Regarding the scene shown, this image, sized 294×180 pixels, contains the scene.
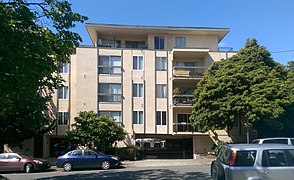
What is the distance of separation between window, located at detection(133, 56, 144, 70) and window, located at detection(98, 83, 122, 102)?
106 inches

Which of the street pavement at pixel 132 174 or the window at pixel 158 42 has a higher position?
the window at pixel 158 42

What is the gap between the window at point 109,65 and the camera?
3472cm

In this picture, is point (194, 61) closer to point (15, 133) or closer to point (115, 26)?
point (115, 26)

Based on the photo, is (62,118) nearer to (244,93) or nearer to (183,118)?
(183,118)

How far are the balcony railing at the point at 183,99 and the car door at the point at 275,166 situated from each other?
24.9 metres

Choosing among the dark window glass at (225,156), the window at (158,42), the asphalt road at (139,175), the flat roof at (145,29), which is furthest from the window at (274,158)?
the window at (158,42)

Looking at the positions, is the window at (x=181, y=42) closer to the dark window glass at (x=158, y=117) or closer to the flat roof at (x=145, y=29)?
the flat roof at (x=145, y=29)

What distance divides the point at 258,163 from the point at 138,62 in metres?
26.7

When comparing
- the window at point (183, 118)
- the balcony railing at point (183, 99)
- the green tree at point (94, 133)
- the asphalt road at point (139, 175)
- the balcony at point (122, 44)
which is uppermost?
the balcony at point (122, 44)

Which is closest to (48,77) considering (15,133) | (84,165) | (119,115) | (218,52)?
(84,165)

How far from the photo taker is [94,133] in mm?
29359

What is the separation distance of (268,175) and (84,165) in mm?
15957

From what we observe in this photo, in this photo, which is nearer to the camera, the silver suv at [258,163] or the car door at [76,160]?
Answer: the silver suv at [258,163]

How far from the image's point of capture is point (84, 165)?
22859 mm
